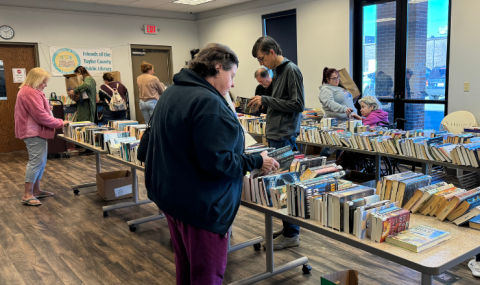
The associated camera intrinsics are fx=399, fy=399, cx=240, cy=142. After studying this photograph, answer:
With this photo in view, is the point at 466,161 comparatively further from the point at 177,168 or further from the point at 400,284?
the point at 177,168

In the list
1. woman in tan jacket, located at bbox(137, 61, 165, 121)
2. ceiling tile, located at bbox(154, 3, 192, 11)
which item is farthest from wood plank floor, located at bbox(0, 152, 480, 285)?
ceiling tile, located at bbox(154, 3, 192, 11)

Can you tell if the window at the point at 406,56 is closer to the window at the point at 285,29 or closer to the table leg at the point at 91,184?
the window at the point at 285,29

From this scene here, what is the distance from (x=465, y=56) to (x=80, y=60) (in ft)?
24.3

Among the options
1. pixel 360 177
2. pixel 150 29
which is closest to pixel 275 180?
pixel 360 177

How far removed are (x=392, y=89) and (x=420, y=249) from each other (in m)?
5.62

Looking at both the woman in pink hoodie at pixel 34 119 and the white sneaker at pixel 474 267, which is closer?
the white sneaker at pixel 474 267

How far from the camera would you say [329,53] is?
24.6 feet

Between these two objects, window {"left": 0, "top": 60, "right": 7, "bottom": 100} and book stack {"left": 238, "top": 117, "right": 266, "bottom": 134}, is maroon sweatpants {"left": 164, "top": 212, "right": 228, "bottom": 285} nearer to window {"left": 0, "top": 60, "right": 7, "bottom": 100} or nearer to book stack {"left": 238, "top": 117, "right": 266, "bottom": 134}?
book stack {"left": 238, "top": 117, "right": 266, "bottom": 134}

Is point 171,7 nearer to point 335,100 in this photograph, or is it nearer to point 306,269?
point 335,100

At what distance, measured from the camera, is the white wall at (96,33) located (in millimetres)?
8164

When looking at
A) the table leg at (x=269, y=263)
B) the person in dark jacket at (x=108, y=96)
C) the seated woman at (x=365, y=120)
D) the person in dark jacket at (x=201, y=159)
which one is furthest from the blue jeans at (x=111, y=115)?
the person in dark jacket at (x=201, y=159)

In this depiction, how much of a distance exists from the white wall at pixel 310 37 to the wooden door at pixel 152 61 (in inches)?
68.4

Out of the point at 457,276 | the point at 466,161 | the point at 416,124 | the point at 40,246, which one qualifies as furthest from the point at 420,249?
the point at 416,124

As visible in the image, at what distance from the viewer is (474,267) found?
108 inches
